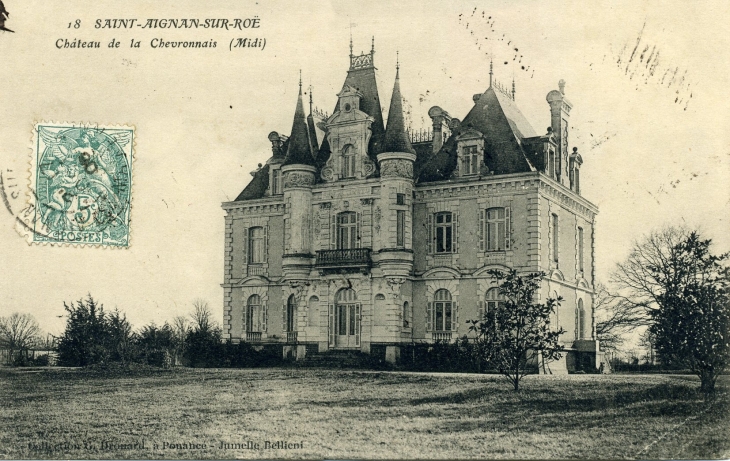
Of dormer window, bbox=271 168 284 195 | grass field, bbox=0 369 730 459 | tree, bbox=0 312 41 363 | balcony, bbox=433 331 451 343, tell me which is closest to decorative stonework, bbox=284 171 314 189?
dormer window, bbox=271 168 284 195

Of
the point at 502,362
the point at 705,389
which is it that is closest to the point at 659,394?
the point at 705,389

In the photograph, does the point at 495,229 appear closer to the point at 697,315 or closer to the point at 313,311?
the point at 313,311

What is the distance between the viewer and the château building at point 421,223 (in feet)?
88.2

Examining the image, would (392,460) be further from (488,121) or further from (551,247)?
(488,121)

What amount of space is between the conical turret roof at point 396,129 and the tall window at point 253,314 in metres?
8.43

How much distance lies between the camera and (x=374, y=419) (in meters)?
17.1

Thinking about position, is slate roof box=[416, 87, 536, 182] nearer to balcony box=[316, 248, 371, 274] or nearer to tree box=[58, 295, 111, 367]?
balcony box=[316, 248, 371, 274]

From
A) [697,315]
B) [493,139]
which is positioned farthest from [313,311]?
[697,315]

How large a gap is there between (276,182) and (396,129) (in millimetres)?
6283

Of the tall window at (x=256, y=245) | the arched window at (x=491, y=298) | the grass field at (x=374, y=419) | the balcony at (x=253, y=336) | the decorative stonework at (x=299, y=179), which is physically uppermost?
the decorative stonework at (x=299, y=179)

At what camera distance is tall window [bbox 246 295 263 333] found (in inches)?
1233

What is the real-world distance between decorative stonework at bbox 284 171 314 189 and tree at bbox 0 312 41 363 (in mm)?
9683

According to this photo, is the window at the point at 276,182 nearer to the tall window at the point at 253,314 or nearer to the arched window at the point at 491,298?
the tall window at the point at 253,314

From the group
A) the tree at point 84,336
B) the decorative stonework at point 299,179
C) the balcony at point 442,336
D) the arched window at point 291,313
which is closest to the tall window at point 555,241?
the balcony at point 442,336
